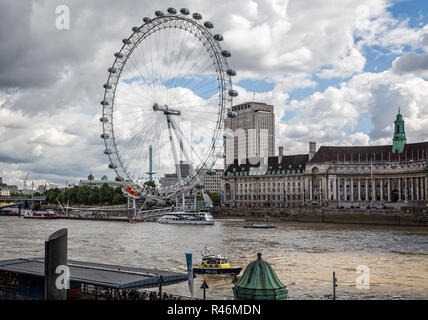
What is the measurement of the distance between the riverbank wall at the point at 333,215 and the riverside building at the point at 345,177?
1410 centimetres

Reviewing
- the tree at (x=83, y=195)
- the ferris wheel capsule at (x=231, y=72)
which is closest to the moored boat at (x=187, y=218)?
the ferris wheel capsule at (x=231, y=72)

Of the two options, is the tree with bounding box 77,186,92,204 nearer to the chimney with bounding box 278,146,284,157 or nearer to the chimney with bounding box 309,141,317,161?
the chimney with bounding box 278,146,284,157

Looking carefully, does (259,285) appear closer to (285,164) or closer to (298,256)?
(298,256)

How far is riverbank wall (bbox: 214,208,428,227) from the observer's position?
66062 millimetres

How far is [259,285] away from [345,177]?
9534cm

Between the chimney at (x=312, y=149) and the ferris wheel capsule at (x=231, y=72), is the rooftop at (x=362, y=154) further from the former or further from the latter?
Answer: the ferris wheel capsule at (x=231, y=72)

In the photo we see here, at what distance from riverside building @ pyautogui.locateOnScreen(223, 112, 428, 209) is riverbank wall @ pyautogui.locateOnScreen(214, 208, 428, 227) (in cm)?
1410

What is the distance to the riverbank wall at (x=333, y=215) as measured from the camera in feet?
217

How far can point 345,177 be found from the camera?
335ft

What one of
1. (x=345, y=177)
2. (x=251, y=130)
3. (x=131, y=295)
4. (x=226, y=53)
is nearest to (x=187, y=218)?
(x=226, y=53)

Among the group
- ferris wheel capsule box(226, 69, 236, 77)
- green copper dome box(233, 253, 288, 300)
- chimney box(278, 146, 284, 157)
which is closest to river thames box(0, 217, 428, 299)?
green copper dome box(233, 253, 288, 300)
